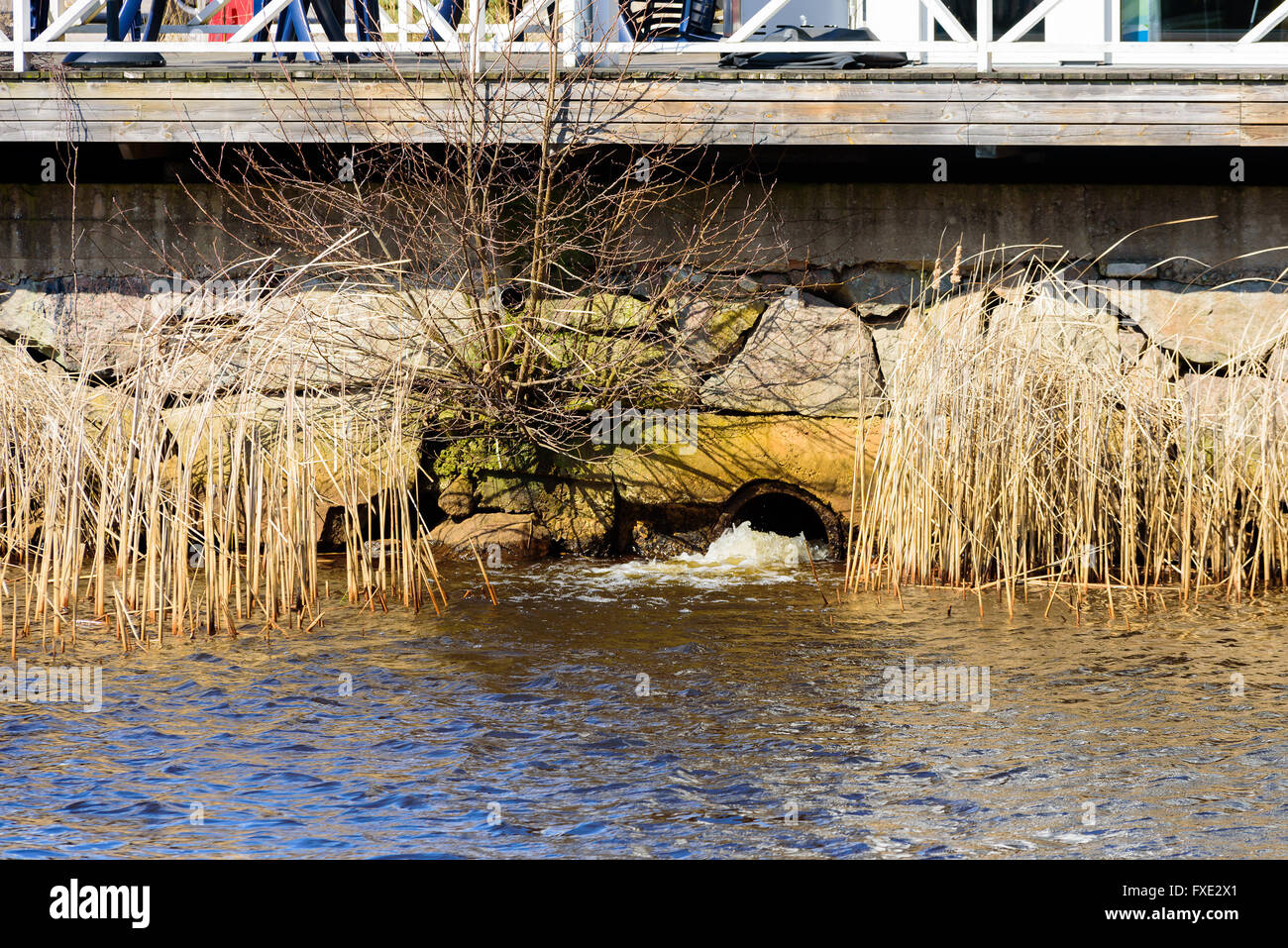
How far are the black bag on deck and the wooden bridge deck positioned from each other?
1.20 feet

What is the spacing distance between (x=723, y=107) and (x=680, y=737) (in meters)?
3.69

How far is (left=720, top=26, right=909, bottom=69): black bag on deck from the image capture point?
7281 millimetres

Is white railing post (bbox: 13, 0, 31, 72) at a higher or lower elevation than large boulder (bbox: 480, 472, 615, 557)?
higher

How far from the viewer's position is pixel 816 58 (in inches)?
292

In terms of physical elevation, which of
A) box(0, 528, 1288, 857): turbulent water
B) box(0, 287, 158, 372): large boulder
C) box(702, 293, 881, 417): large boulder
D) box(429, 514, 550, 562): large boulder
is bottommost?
box(0, 528, 1288, 857): turbulent water

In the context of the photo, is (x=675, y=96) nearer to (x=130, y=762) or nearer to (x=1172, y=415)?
(x=1172, y=415)

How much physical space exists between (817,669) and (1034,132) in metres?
3.22

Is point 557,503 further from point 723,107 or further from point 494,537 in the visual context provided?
point 723,107

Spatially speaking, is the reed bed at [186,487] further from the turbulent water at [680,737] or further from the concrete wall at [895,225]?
the concrete wall at [895,225]

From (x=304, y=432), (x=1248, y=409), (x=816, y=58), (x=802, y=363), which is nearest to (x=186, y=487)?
(x=304, y=432)

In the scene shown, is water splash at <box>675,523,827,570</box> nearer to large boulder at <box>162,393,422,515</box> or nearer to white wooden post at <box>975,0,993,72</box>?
large boulder at <box>162,393,422,515</box>

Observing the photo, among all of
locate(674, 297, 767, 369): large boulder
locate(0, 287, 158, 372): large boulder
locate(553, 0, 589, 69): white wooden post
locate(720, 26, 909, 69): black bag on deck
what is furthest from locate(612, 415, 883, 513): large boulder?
locate(0, 287, 158, 372): large boulder
